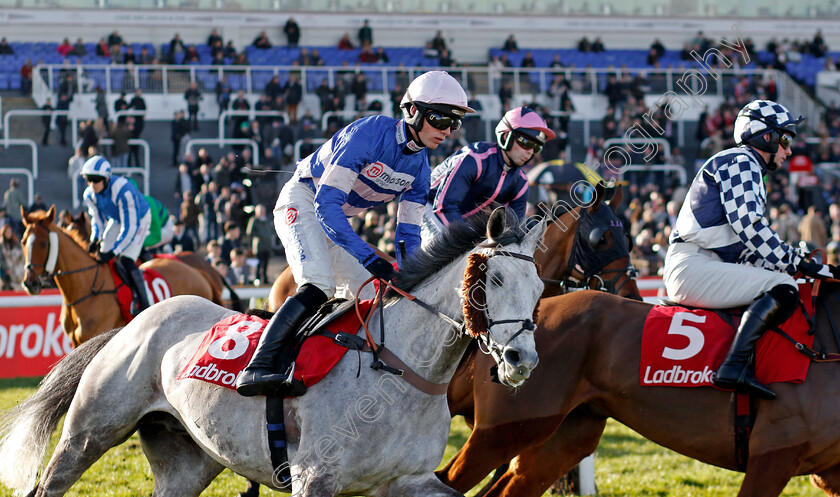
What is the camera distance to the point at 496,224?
345 centimetres

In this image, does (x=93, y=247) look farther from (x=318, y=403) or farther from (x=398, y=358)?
(x=398, y=358)

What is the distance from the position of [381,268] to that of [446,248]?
0.94ft

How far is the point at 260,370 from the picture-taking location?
3754mm

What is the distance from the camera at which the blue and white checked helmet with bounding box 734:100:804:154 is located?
15.7 feet

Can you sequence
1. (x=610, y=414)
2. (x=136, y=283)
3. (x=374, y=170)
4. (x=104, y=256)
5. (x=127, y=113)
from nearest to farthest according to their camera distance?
(x=374, y=170) → (x=610, y=414) → (x=104, y=256) → (x=136, y=283) → (x=127, y=113)

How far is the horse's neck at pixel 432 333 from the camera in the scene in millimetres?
3598

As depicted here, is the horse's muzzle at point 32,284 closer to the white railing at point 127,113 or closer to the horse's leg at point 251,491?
the horse's leg at point 251,491

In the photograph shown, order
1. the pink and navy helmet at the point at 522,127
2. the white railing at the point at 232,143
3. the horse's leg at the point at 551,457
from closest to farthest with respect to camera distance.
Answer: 1. the horse's leg at the point at 551,457
2. the pink and navy helmet at the point at 522,127
3. the white railing at the point at 232,143

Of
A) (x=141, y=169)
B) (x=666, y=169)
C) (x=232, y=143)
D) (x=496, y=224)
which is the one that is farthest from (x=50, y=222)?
(x=666, y=169)

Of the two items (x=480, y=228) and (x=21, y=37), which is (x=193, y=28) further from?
(x=480, y=228)

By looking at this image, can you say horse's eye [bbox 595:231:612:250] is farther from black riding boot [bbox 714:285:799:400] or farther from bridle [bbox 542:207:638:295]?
black riding boot [bbox 714:285:799:400]

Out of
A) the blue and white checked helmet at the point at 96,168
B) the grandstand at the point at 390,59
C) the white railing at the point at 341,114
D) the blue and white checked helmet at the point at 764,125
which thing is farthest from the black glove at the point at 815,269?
the white railing at the point at 341,114

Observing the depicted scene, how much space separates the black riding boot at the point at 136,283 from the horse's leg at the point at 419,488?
18.3 feet

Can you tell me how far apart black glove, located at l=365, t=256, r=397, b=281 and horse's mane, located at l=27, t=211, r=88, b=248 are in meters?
5.62
